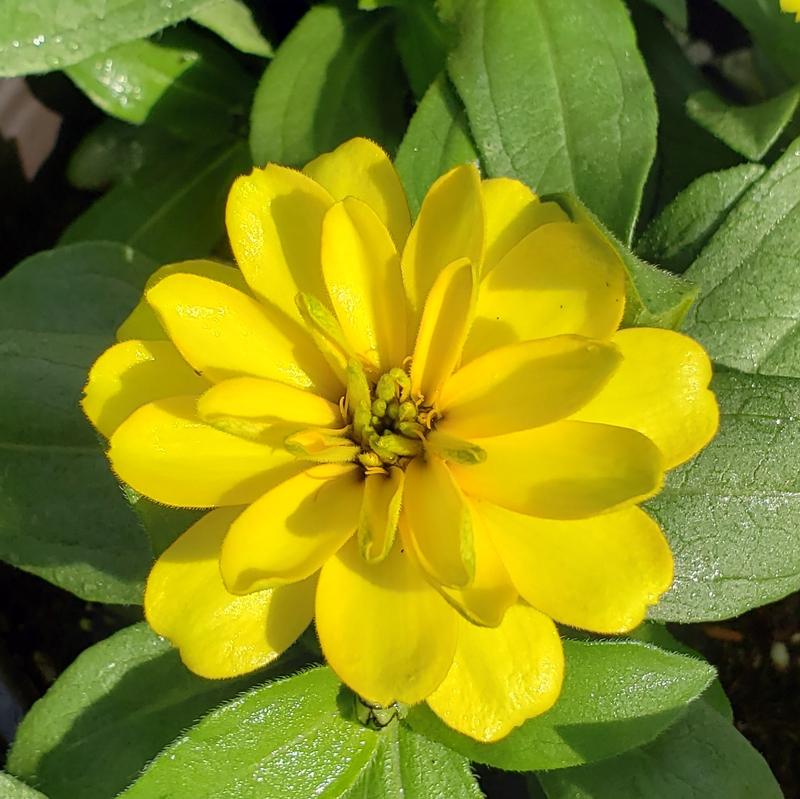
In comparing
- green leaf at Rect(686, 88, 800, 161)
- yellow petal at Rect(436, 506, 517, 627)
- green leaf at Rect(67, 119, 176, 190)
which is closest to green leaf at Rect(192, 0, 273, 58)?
green leaf at Rect(67, 119, 176, 190)

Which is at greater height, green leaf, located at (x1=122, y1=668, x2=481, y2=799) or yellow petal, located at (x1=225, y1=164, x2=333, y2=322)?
yellow petal, located at (x1=225, y1=164, x2=333, y2=322)

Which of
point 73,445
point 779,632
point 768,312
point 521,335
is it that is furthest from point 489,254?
point 779,632

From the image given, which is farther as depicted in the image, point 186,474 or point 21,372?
point 21,372

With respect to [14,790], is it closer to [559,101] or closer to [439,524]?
[439,524]

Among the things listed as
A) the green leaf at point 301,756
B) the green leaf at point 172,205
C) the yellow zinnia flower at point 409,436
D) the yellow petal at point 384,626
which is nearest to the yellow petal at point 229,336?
the yellow zinnia flower at point 409,436

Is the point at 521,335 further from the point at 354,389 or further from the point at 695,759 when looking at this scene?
the point at 695,759

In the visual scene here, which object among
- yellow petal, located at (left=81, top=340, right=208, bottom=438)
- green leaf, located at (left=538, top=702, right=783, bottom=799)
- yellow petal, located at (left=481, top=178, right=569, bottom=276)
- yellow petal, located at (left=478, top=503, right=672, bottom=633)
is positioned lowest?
green leaf, located at (left=538, top=702, right=783, bottom=799)

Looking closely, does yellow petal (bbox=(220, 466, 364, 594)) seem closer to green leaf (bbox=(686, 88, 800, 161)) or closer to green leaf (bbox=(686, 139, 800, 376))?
green leaf (bbox=(686, 139, 800, 376))
